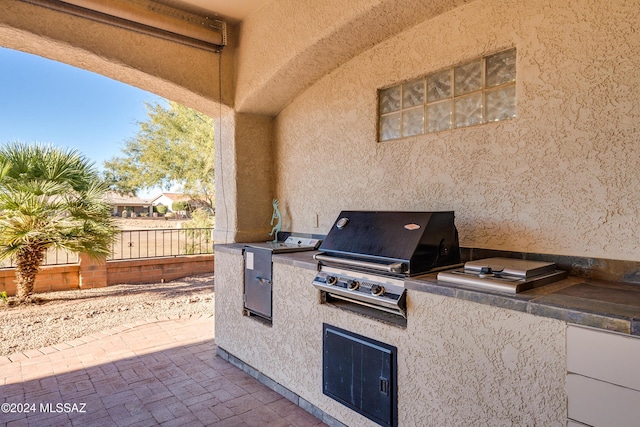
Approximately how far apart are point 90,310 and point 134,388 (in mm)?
3143

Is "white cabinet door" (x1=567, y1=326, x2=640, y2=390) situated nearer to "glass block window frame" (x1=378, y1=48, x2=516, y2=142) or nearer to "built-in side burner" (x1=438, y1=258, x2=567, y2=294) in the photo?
"built-in side burner" (x1=438, y1=258, x2=567, y2=294)

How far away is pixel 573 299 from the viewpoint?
172 cm

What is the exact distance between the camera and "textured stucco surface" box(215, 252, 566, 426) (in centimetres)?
171

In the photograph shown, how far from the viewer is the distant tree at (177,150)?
12.2 m

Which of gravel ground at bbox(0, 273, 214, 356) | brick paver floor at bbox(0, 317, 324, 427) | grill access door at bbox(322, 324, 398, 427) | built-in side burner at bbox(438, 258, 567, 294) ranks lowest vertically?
brick paver floor at bbox(0, 317, 324, 427)

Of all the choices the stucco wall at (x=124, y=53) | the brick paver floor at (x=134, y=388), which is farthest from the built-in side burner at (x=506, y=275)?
the stucco wall at (x=124, y=53)

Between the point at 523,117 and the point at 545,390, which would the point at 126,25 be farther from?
the point at 545,390

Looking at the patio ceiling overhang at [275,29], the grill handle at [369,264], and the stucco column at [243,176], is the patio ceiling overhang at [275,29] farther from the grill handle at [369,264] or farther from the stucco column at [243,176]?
the grill handle at [369,264]

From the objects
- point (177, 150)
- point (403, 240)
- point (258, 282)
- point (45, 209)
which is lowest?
point (258, 282)

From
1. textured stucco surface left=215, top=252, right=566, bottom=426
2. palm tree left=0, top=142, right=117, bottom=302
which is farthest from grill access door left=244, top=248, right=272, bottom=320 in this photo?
palm tree left=0, top=142, right=117, bottom=302

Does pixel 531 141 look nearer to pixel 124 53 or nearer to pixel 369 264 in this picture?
pixel 369 264

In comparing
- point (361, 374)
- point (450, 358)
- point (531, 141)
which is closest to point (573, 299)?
point (450, 358)

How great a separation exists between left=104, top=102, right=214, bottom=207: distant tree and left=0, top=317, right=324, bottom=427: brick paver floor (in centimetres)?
833

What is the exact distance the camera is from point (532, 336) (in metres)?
1.73
